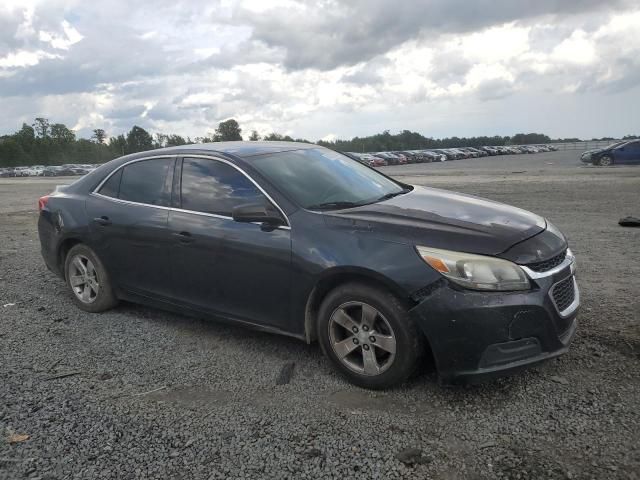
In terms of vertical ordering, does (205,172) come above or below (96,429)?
A: above

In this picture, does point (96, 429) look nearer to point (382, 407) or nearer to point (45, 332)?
point (382, 407)

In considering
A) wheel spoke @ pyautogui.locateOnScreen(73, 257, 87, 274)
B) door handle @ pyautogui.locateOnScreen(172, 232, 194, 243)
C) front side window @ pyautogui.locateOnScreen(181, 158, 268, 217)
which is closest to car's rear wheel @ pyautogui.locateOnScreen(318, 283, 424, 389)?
front side window @ pyautogui.locateOnScreen(181, 158, 268, 217)

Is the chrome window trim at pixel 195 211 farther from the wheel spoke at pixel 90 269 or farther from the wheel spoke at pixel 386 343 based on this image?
the wheel spoke at pixel 386 343

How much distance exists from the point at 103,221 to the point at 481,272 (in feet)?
11.5

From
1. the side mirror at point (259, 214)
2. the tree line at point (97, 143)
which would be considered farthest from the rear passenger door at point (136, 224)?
the tree line at point (97, 143)

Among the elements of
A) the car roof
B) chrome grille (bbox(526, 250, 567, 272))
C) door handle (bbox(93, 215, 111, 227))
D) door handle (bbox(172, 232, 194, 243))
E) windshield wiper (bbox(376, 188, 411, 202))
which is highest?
the car roof

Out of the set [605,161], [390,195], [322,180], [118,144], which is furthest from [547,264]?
[118,144]

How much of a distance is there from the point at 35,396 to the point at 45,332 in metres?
1.37

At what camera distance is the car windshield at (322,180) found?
404 centimetres

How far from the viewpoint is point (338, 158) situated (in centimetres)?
507

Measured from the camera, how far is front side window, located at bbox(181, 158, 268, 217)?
13.6ft

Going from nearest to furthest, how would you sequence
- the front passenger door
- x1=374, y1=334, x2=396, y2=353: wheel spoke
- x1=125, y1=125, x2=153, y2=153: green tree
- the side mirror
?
x1=374, y1=334, x2=396, y2=353: wheel spoke, the side mirror, the front passenger door, x1=125, y1=125, x2=153, y2=153: green tree

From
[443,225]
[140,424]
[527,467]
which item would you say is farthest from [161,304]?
[527,467]

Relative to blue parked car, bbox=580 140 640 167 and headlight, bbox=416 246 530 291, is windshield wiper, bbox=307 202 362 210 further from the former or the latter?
blue parked car, bbox=580 140 640 167
